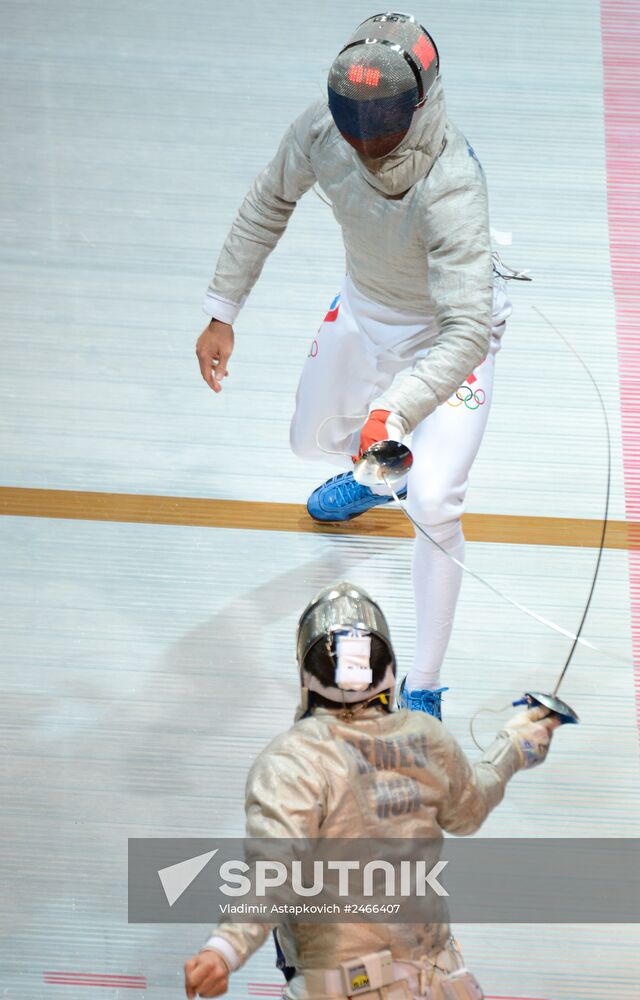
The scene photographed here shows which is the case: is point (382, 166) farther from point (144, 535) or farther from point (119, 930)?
point (119, 930)

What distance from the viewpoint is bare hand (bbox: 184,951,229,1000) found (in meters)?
2.25

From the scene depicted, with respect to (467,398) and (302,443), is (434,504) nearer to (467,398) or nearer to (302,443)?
(467,398)

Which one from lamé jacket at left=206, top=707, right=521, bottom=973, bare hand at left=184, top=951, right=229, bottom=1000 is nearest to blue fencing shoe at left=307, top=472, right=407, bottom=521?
lamé jacket at left=206, top=707, right=521, bottom=973

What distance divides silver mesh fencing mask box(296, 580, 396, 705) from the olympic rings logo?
100 centimetres

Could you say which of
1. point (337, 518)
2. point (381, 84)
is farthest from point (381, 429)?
point (337, 518)

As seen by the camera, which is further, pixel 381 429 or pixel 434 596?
pixel 434 596

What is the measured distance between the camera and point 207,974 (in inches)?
88.4

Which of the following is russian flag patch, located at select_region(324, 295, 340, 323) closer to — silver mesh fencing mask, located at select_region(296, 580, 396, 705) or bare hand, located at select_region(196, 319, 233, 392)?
bare hand, located at select_region(196, 319, 233, 392)

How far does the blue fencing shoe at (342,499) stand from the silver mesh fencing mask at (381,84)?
1148mm

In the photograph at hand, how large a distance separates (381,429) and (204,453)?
143cm

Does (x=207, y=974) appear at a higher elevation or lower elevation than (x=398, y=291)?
lower

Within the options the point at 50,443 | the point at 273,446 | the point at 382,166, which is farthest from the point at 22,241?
the point at 382,166

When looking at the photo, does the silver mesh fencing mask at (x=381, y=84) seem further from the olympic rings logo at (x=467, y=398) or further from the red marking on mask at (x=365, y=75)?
the olympic rings logo at (x=467, y=398)

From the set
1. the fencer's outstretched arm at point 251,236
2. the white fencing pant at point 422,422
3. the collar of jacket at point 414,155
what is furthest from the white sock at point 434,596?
the collar of jacket at point 414,155
